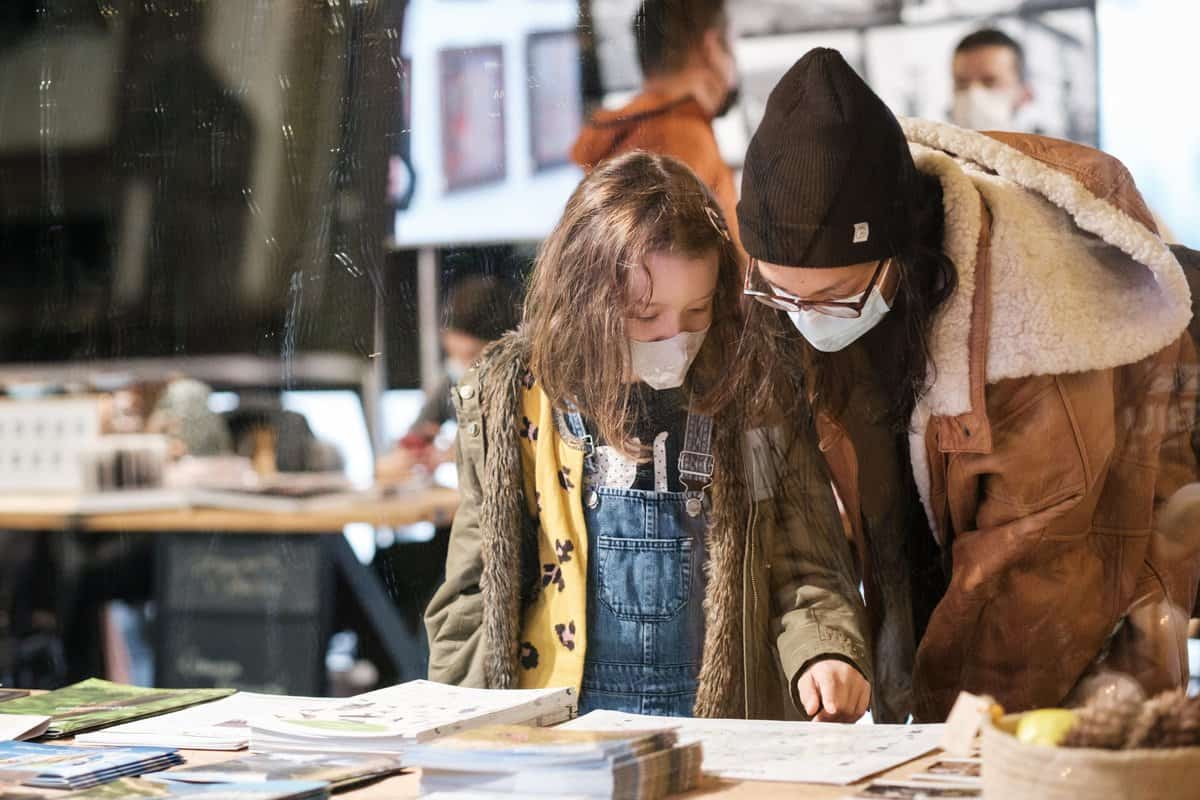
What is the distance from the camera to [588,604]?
6.55 feet

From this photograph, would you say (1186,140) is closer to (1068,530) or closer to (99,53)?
(1068,530)

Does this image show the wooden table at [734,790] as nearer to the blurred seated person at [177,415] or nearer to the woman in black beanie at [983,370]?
the woman in black beanie at [983,370]

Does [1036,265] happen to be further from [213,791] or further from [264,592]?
[264,592]

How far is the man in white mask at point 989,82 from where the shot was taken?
6.90ft

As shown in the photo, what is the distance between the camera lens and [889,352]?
1.85 m

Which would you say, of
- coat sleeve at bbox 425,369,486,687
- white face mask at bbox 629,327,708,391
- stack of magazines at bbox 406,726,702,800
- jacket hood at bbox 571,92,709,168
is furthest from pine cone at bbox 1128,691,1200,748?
jacket hood at bbox 571,92,709,168

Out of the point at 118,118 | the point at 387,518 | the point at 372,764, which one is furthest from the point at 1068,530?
the point at 118,118

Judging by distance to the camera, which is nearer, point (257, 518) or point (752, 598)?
point (752, 598)

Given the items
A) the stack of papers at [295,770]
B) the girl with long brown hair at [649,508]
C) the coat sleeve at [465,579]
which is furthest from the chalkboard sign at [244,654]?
the stack of papers at [295,770]

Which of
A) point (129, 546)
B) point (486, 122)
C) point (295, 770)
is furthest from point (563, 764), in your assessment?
point (129, 546)

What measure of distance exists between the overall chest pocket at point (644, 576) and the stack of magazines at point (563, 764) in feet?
2.06

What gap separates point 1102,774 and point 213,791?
0.80m

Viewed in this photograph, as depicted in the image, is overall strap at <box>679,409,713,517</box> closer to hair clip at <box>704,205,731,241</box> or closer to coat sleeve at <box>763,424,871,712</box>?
coat sleeve at <box>763,424,871,712</box>

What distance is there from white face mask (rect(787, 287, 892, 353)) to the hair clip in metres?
0.23
